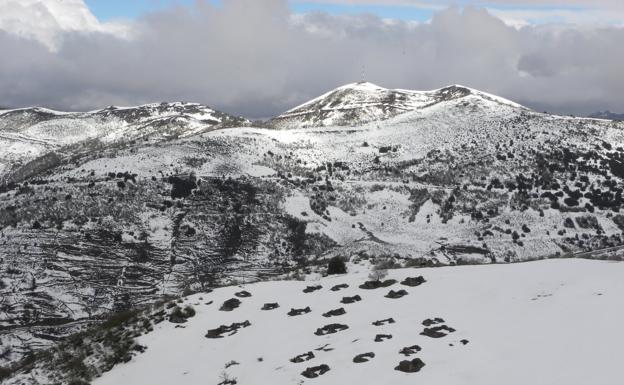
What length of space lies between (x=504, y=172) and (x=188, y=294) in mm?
95091

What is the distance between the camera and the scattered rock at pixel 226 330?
2252 centimetres

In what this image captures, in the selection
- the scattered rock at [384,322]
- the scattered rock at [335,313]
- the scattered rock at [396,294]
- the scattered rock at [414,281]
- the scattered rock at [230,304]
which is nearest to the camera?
the scattered rock at [384,322]

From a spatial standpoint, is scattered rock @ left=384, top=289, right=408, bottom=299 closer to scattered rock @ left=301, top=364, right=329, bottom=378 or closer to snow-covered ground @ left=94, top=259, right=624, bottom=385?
snow-covered ground @ left=94, top=259, right=624, bottom=385

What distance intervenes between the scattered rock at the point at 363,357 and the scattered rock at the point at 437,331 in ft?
8.32

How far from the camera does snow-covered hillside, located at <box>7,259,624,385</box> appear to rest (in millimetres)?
15219

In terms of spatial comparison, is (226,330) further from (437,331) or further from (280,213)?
(280,213)

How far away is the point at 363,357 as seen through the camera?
1734 cm

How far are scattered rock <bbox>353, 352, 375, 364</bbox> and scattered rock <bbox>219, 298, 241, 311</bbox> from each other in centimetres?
1007

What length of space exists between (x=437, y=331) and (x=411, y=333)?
3.31 ft

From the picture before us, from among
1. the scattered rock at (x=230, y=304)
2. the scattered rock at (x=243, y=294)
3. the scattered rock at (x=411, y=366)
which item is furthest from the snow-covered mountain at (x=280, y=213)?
the scattered rock at (x=411, y=366)

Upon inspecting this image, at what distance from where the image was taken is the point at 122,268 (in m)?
63.4

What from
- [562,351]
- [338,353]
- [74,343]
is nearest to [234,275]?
[74,343]

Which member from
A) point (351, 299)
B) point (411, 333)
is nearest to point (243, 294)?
point (351, 299)

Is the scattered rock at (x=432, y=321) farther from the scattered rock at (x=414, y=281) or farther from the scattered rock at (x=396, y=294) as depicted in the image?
the scattered rock at (x=414, y=281)
